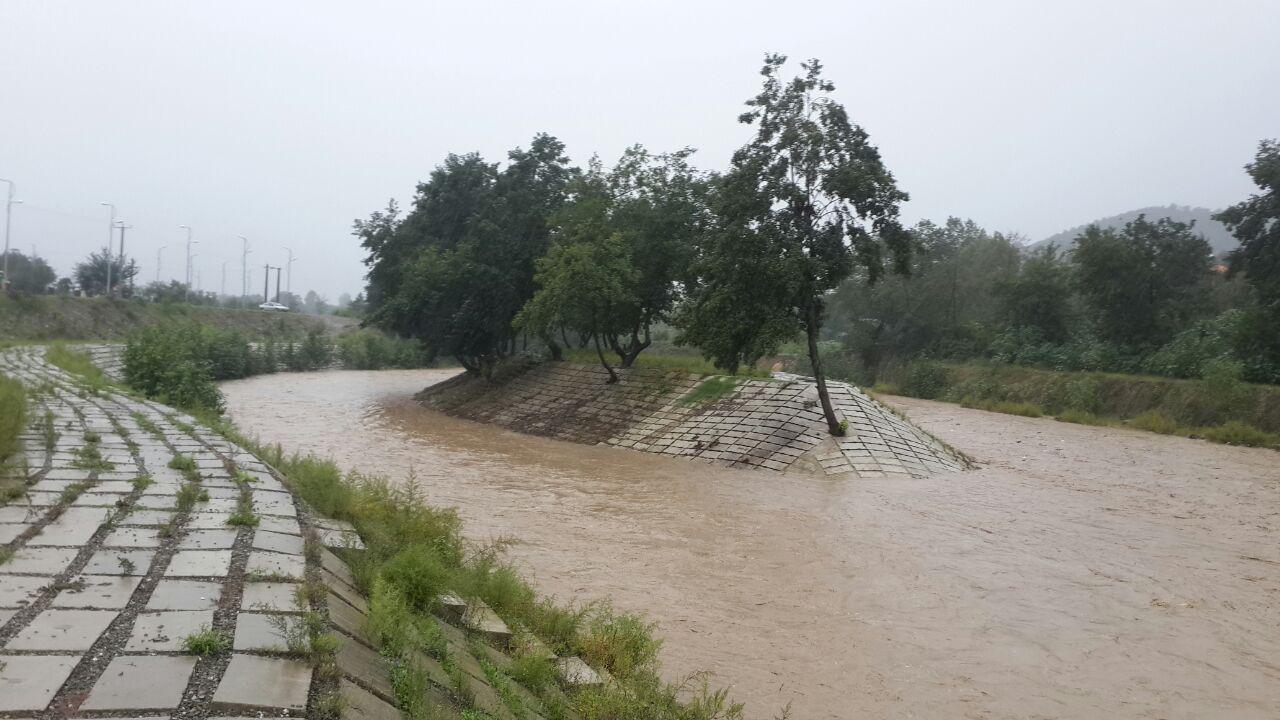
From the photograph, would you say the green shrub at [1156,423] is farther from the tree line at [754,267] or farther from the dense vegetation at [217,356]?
the dense vegetation at [217,356]

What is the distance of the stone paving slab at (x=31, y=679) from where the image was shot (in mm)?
3303

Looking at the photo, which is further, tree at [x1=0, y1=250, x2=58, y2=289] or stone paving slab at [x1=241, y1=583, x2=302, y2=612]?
tree at [x1=0, y1=250, x2=58, y2=289]

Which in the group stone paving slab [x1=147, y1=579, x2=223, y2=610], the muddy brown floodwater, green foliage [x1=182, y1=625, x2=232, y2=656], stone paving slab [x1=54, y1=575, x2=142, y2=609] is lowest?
the muddy brown floodwater

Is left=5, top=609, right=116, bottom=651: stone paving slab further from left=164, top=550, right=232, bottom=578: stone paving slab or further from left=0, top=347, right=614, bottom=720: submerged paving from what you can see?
left=164, top=550, right=232, bottom=578: stone paving slab

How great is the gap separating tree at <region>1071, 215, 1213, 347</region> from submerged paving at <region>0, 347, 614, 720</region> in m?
34.1

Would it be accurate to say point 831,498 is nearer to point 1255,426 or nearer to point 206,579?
point 206,579

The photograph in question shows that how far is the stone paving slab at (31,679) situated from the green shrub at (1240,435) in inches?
1079

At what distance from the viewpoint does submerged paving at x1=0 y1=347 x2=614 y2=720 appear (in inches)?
140

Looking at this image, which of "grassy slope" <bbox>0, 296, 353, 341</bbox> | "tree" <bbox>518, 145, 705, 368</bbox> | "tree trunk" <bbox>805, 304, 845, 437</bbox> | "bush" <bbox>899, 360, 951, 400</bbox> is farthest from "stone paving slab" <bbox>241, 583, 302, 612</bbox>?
"grassy slope" <bbox>0, 296, 353, 341</bbox>

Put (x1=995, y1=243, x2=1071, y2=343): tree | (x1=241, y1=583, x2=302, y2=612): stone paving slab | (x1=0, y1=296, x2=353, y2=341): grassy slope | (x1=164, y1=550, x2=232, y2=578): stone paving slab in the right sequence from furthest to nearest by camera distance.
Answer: (x1=0, y1=296, x2=353, y2=341): grassy slope → (x1=995, y1=243, x2=1071, y2=343): tree → (x1=164, y1=550, x2=232, y2=578): stone paving slab → (x1=241, y1=583, x2=302, y2=612): stone paving slab

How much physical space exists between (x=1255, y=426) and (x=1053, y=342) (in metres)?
13.2

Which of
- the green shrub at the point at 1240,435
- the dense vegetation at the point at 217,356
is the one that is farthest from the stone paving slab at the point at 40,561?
the green shrub at the point at 1240,435

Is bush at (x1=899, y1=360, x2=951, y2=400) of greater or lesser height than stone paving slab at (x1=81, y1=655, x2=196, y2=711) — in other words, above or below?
above

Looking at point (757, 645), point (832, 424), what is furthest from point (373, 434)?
point (757, 645)
